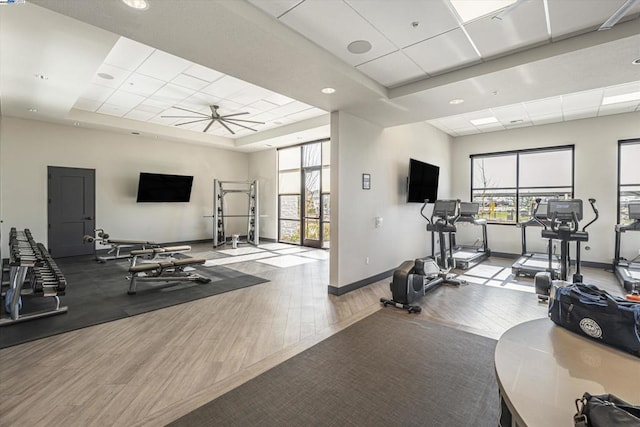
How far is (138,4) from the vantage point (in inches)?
91.7

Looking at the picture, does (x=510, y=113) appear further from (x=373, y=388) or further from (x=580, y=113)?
(x=373, y=388)

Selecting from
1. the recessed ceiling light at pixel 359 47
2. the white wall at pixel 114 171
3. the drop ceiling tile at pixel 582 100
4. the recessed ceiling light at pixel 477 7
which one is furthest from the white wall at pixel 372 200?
the white wall at pixel 114 171

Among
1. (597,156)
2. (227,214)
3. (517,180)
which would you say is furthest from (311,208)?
(597,156)

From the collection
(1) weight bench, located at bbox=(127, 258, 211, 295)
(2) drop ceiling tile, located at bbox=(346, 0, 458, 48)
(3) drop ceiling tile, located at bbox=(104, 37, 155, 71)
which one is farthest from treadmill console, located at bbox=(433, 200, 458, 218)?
(3) drop ceiling tile, located at bbox=(104, 37, 155, 71)

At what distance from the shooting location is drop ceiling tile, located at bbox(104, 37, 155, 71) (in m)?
4.16

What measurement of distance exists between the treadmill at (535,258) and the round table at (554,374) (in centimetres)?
506

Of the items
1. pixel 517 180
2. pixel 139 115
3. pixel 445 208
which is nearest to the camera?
pixel 445 208

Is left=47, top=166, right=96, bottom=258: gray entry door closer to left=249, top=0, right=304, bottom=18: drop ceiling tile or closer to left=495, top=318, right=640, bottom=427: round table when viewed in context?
left=249, top=0, right=304, bottom=18: drop ceiling tile

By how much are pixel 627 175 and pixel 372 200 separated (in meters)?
5.83

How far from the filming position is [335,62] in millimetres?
3484

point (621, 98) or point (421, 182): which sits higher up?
point (621, 98)

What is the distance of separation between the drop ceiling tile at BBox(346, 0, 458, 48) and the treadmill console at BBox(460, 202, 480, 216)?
17.4 ft

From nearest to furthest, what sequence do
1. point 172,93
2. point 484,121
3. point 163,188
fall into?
point 172,93, point 484,121, point 163,188

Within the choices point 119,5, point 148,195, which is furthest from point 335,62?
point 148,195
